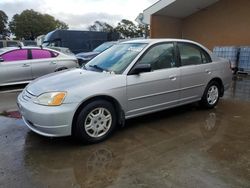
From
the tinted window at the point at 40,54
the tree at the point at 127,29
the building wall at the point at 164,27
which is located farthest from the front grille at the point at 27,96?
the tree at the point at 127,29

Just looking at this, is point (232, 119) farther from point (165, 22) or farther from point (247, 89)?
point (165, 22)

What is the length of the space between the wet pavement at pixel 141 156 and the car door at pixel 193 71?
0.57 meters

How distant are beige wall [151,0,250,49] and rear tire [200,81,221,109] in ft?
25.6

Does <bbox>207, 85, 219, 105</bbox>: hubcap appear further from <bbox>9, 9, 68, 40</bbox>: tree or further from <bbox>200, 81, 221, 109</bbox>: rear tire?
<bbox>9, 9, 68, 40</bbox>: tree

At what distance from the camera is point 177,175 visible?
10.6 ft

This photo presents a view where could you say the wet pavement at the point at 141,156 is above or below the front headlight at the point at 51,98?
below

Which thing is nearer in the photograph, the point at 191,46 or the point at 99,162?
the point at 99,162

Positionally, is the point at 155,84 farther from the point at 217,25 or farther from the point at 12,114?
the point at 217,25

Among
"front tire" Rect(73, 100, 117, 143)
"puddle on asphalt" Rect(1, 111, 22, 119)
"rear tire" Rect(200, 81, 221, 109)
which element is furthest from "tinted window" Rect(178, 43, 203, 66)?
"puddle on asphalt" Rect(1, 111, 22, 119)

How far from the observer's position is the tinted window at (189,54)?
544 cm

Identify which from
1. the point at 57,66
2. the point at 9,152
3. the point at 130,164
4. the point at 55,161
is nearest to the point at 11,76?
the point at 57,66

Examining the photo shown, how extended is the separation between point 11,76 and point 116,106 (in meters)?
5.54

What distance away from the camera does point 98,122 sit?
420 centimetres

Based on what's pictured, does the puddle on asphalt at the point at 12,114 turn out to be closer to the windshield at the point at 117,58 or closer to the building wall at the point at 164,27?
the windshield at the point at 117,58
